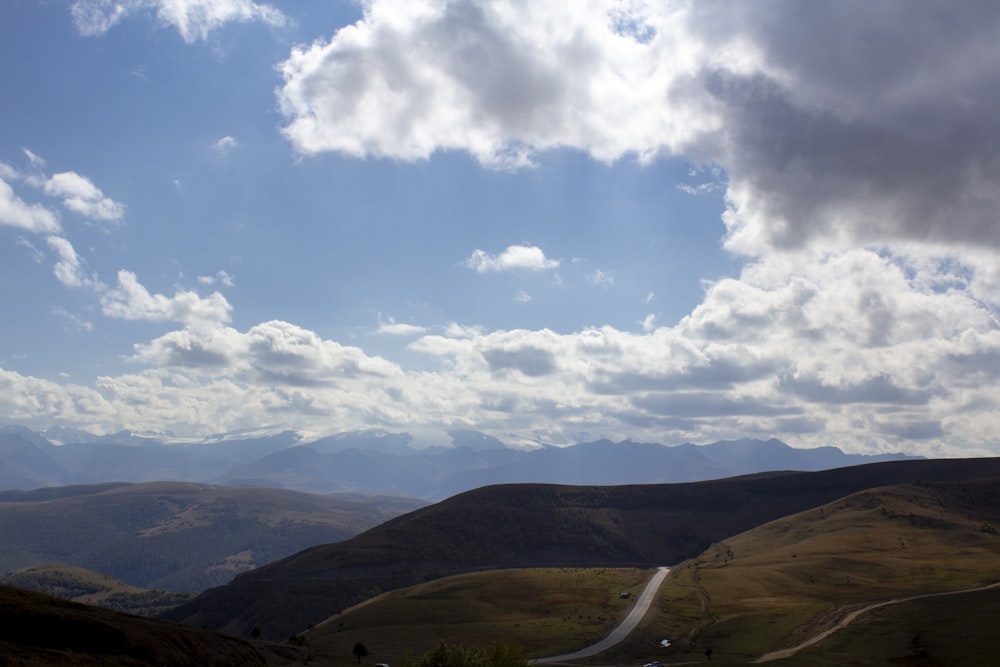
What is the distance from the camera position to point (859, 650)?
79.2 meters

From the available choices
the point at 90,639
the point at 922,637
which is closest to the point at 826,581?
the point at 922,637

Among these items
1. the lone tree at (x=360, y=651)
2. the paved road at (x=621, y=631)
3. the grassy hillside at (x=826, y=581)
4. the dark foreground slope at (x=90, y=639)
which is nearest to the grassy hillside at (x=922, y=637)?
the grassy hillside at (x=826, y=581)

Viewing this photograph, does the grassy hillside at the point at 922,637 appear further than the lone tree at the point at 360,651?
No

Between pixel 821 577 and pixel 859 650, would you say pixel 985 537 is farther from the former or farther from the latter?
pixel 859 650

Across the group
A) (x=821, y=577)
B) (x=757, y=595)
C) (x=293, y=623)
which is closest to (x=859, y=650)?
(x=757, y=595)

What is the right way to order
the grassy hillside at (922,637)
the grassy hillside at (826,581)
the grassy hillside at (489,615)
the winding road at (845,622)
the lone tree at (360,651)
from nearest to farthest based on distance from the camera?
the grassy hillside at (922,637), the winding road at (845,622), the lone tree at (360,651), the grassy hillside at (826,581), the grassy hillside at (489,615)

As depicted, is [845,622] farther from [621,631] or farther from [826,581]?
[826,581]

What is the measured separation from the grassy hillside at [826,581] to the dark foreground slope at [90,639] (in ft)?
174

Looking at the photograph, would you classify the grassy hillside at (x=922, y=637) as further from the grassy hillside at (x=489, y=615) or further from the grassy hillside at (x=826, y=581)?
the grassy hillside at (x=489, y=615)

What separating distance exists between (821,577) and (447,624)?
225 ft

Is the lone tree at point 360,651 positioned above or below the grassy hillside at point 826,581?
below

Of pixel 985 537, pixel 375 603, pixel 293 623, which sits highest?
pixel 985 537

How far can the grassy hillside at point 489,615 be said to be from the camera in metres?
96.1

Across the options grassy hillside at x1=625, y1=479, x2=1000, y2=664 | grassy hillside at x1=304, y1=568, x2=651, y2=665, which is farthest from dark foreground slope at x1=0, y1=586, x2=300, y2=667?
grassy hillside at x1=625, y1=479, x2=1000, y2=664
